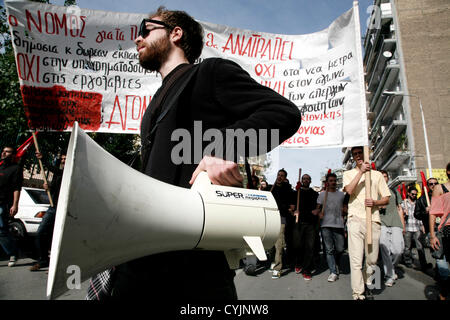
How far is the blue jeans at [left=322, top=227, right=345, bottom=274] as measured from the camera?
5659 millimetres

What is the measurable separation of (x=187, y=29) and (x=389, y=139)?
4154 cm

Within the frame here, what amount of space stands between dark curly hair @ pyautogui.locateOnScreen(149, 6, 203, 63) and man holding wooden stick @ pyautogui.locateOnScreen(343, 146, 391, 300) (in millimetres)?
3011

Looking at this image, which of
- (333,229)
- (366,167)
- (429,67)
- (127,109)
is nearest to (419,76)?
(429,67)

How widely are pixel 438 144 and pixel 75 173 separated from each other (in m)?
34.3

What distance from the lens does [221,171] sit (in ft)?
3.28

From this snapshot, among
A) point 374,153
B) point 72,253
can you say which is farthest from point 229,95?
point 374,153

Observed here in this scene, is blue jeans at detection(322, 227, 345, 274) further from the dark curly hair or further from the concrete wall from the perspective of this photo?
the concrete wall

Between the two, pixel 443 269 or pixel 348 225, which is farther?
pixel 348 225

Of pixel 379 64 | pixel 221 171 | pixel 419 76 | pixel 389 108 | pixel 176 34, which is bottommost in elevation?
pixel 221 171

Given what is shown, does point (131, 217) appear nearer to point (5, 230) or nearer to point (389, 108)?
point (5, 230)

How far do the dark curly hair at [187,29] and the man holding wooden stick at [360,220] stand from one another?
9.88ft

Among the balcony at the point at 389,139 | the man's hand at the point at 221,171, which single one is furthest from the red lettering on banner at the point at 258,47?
the balcony at the point at 389,139

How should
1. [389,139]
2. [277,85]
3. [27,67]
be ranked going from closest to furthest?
[27,67] → [277,85] → [389,139]

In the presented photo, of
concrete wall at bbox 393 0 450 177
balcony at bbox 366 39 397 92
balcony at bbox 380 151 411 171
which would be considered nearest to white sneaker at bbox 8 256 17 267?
concrete wall at bbox 393 0 450 177
